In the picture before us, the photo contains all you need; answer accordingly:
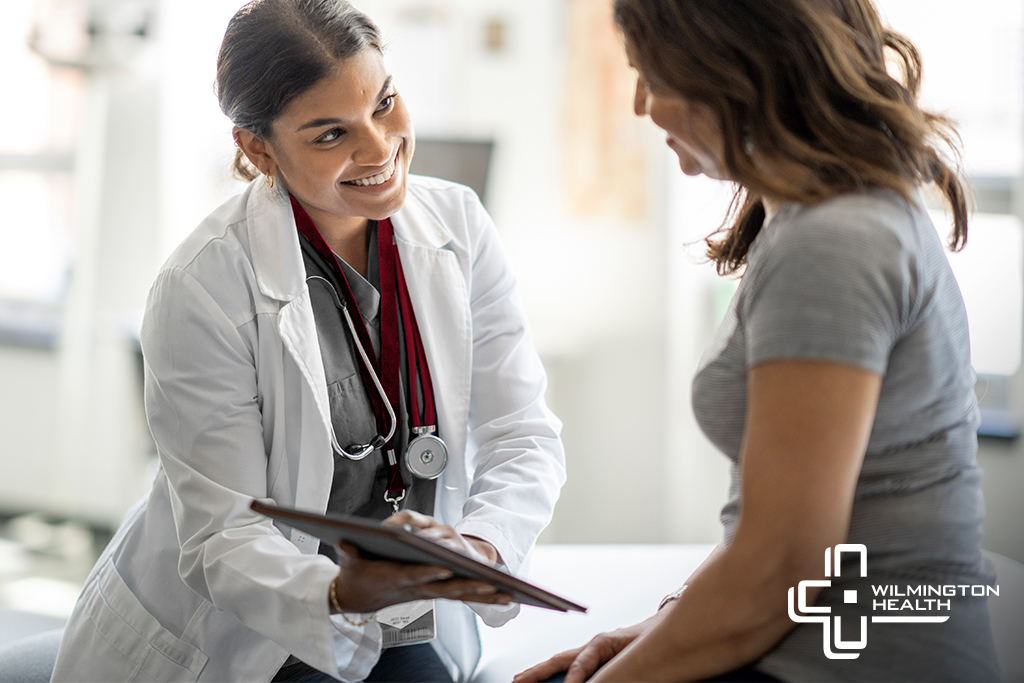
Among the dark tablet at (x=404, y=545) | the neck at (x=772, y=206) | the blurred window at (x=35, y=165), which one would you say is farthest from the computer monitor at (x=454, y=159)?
the blurred window at (x=35, y=165)

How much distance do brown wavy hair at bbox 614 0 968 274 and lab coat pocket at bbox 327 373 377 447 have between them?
662 millimetres

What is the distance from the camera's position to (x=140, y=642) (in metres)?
1.30

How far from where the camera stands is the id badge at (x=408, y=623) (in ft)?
4.52

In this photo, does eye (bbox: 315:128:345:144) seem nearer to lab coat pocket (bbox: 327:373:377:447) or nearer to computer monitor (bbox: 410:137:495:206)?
lab coat pocket (bbox: 327:373:377:447)

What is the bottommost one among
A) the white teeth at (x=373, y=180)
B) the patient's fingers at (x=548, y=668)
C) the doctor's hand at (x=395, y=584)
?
the patient's fingers at (x=548, y=668)

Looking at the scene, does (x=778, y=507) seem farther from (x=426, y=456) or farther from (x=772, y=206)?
(x=426, y=456)

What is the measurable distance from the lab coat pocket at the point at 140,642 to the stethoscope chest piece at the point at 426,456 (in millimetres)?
404

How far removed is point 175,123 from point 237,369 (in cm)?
291

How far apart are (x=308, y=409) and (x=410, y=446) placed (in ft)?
0.54

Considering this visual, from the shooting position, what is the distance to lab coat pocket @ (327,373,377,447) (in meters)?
1.36

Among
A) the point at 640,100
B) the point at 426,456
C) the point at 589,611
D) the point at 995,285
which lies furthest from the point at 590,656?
the point at 995,285

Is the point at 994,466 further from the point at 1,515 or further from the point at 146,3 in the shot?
the point at 1,515

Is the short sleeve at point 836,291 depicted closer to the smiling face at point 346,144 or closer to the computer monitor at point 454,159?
the smiling face at point 346,144

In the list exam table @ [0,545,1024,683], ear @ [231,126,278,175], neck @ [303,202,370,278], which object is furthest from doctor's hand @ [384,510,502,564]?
ear @ [231,126,278,175]
